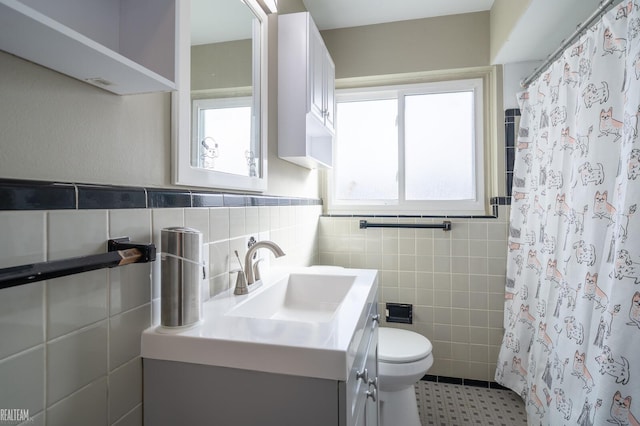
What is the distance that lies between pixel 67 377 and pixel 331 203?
207 cm

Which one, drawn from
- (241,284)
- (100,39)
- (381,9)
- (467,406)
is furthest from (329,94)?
(467,406)

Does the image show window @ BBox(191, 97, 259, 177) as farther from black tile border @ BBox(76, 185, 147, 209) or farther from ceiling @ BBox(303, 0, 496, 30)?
ceiling @ BBox(303, 0, 496, 30)

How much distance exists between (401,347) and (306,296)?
68cm

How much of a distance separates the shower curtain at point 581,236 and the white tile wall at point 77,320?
1.38m

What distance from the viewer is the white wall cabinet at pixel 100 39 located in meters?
0.44

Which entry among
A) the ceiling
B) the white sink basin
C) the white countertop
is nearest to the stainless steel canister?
the white countertop

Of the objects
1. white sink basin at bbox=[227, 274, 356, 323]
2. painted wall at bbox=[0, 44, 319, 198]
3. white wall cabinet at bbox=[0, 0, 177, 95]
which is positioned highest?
white wall cabinet at bbox=[0, 0, 177, 95]

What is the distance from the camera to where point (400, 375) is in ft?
5.16

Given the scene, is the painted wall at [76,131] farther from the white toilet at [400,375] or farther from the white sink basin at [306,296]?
the white toilet at [400,375]

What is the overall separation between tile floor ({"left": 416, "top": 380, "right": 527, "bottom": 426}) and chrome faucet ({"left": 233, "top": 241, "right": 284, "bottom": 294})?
1418mm

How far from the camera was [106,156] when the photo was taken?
2.26 feet

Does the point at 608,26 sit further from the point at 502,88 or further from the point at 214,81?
the point at 214,81

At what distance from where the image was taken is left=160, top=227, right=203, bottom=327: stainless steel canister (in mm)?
751
